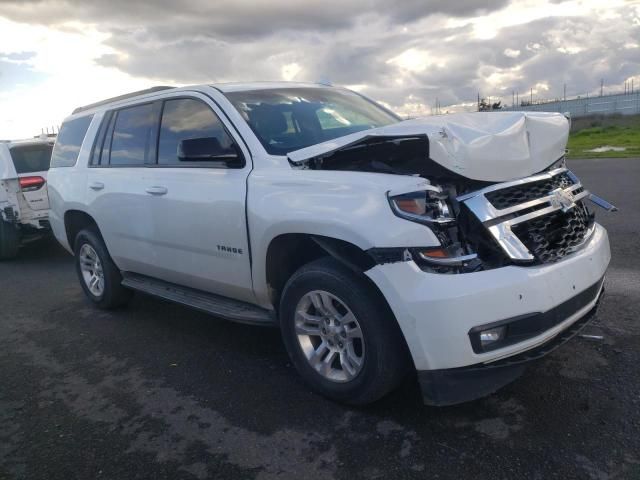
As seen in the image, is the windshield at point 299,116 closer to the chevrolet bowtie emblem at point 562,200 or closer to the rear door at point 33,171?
the chevrolet bowtie emblem at point 562,200

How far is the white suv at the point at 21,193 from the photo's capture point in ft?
28.1

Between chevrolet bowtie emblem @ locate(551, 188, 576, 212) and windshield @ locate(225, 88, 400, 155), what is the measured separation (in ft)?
5.13

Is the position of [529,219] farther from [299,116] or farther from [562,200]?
[299,116]

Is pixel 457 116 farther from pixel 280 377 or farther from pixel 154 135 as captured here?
pixel 154 135

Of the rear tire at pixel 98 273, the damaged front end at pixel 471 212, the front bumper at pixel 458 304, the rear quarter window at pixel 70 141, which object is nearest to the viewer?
the front bumper at pixel 458 304

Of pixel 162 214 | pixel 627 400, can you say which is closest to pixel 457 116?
pixel 627 400

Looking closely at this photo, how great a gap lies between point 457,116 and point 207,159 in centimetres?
164

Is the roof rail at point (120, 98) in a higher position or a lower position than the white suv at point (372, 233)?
higher

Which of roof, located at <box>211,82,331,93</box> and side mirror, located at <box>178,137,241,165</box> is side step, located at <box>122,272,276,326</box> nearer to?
side mirror, located at <box>178,137,241,165</box>

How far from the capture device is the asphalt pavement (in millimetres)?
2801

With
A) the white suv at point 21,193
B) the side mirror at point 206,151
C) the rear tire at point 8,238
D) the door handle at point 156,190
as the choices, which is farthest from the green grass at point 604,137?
the side mirror at point 206,151

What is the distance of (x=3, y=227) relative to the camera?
8859mm

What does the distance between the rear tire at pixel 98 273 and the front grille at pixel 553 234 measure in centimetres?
389

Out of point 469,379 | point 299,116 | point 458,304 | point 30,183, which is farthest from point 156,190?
point 30,183
